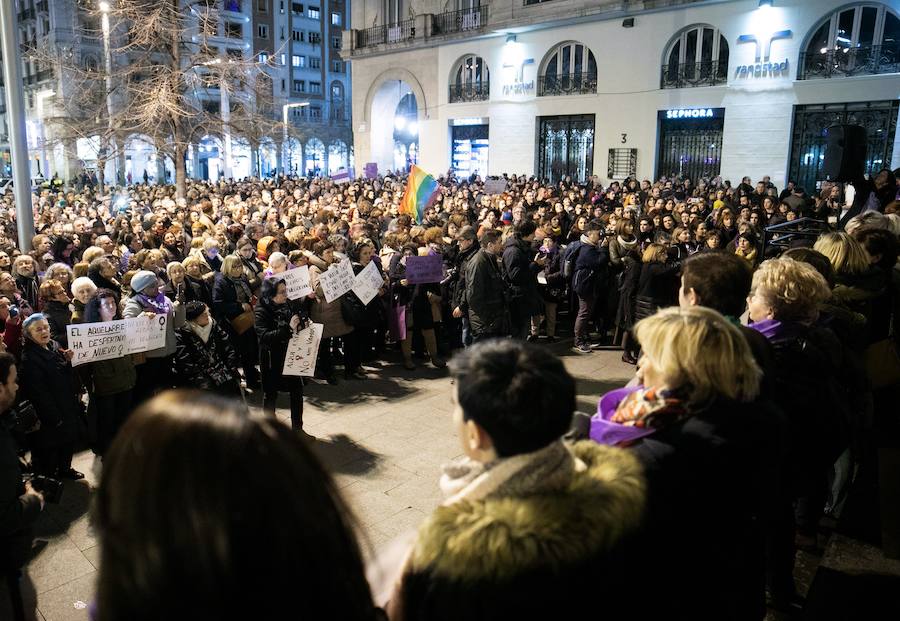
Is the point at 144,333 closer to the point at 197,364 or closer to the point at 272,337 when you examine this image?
the point at 197,364

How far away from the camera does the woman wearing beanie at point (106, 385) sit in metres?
5.82

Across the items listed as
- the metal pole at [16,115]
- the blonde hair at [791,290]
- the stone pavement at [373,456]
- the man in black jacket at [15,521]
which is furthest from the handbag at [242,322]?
the blonde hair at [791,290]

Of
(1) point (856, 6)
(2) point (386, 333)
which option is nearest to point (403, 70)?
(1) point (856, 6)

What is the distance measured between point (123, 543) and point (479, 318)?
6594 millimetres

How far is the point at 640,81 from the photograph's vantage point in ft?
91.8

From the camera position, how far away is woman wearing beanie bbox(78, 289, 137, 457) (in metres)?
5.82

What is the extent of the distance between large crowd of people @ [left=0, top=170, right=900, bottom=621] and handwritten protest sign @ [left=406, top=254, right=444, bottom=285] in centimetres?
29

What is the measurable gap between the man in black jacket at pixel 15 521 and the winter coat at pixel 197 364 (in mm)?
2507

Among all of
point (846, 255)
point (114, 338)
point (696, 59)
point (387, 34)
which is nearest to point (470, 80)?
point (387, 34)

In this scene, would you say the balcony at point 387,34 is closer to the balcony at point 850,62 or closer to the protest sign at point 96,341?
the balcony at point 850,62

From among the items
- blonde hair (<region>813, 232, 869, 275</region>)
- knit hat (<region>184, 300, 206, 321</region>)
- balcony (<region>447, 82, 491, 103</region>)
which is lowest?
knit hat (<region>184, 300, 206, 321</region>)

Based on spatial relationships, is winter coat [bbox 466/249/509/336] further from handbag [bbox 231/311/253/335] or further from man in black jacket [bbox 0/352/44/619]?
man in black jacket [bbox 0/352/44/619]

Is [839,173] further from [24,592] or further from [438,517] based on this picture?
[24,592]

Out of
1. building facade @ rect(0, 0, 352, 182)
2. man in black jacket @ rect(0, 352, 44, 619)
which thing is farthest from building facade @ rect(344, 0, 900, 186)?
man in black jacket @ rect(0, 352, 44, 619)
